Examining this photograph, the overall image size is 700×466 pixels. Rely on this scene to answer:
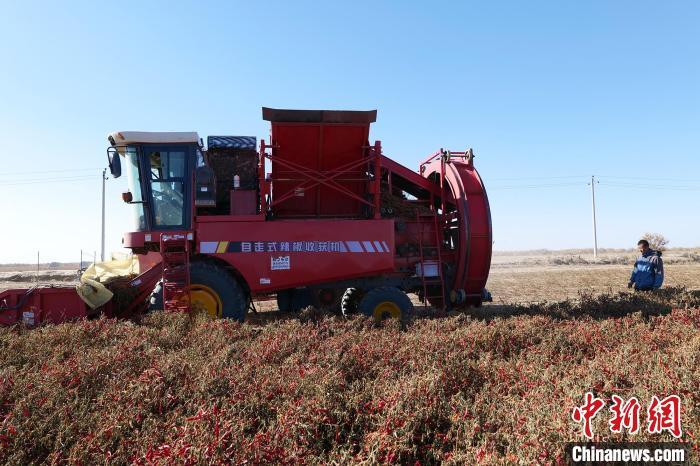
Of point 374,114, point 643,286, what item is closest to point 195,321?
point 374,114

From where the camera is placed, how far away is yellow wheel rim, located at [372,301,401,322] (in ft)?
26.2

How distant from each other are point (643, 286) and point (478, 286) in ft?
11.1

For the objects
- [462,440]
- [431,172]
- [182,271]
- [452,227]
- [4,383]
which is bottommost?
[462,440]

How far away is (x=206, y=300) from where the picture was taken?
24.8ft

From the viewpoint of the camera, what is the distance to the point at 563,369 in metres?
4.21

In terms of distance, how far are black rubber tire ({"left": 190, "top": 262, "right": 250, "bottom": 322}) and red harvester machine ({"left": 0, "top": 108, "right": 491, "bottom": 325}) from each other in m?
0.02

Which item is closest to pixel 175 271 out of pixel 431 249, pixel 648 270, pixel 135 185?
pixel 135 185

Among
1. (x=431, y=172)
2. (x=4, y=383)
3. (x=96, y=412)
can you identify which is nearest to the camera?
(x=96, y=412)

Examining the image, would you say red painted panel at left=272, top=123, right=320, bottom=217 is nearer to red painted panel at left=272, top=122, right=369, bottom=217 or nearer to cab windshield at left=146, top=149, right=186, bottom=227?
red painted panel at left=272, top=122, right=369, bottom=217

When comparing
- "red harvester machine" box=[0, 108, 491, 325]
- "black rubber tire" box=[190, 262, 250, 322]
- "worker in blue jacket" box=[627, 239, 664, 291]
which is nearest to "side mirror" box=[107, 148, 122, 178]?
"red harvester machine" box=[0, 108, 491, 325]

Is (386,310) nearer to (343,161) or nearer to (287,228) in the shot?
(287,228)

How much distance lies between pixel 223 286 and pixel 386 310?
275 centimetres

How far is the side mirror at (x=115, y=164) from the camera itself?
25.2 feet

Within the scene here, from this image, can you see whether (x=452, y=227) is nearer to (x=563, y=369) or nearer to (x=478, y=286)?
(x=478, y=286)
